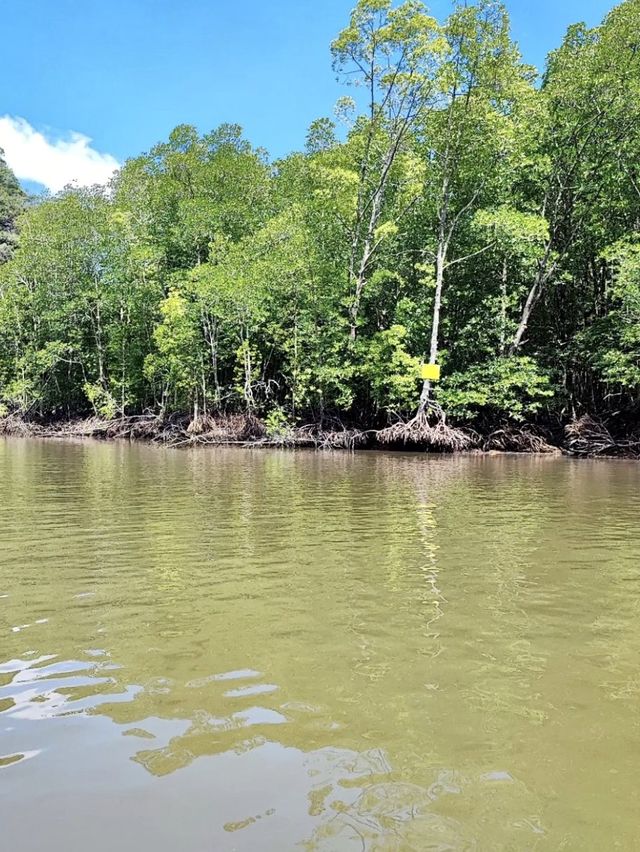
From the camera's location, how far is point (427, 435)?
1950cm

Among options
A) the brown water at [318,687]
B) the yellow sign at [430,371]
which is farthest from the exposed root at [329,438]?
the brown water at [318,687]

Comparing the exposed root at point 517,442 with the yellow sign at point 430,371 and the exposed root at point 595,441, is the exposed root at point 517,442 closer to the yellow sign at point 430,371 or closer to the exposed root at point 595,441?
A: the exposed root at point 595,441

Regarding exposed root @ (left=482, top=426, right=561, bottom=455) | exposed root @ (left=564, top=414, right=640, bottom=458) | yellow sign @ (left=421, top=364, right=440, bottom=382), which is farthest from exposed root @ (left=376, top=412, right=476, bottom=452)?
exposed root @ (left=564, top=414, right=640, bottom=458)

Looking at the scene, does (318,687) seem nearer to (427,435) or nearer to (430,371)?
(427,435)

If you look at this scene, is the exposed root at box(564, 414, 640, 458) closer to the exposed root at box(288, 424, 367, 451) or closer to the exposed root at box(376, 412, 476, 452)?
the exposed root at box(376, 412, 476, 452)

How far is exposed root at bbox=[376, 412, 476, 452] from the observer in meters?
19.4

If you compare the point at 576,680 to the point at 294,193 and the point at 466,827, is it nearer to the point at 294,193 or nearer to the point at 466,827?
the point at 466,827

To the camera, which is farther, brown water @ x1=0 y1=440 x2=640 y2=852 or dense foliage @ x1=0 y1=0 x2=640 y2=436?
dense foliage @ x1=0 y1=0 x2=640 y2=436

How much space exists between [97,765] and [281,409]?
20638 mm

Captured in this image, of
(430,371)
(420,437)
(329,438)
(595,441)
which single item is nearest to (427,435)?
(420,437)

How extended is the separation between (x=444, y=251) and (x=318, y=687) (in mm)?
20076

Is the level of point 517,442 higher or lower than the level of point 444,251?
lower

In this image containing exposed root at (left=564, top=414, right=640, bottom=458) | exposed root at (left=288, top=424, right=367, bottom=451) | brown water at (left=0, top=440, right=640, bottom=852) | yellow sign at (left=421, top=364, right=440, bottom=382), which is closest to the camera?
brown water at (left=0, top=440, right=640, bottom=852)

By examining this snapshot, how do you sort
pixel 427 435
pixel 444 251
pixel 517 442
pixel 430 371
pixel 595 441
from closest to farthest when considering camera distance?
1. pixel 595 441
2. pixel 427 435
3. pixel 430 371
4. pixel 517 442
5. pixel 444 251
